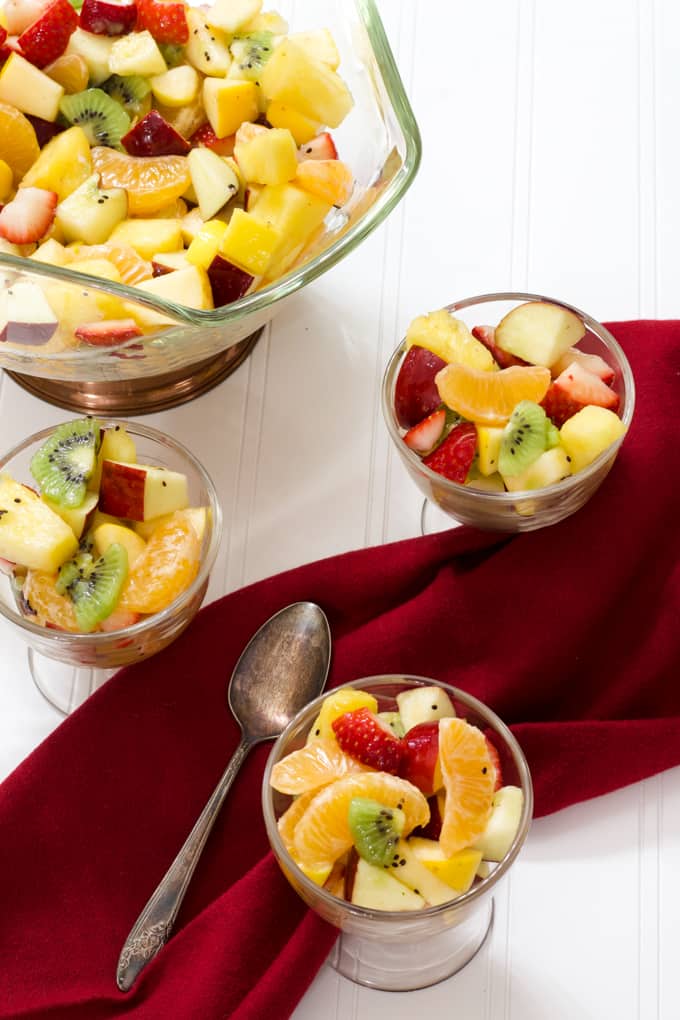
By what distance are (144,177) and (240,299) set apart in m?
0.23

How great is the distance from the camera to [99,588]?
1515 mm

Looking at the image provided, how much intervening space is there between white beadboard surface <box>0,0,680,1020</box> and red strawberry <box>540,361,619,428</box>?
0.25 m

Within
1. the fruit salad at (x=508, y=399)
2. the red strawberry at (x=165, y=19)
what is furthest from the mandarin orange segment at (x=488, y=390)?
the red strawberry at (x=165, y=19)

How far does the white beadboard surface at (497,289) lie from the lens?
5.03 feet

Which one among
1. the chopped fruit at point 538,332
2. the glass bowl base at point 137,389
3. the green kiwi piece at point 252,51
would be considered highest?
the green kiwi piece at point 252,51

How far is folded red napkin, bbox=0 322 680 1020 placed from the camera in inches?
59.4

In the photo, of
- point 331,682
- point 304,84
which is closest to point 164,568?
point 331,682

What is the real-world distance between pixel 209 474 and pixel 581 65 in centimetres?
81

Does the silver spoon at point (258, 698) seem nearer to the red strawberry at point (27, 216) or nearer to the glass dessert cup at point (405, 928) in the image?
the glass dessert cup at point (405, 928)

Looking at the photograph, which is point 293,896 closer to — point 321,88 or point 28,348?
point 28,348

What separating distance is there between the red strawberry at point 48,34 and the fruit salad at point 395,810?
846 mm

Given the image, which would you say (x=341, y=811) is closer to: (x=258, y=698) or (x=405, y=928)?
(x=405, y=928)

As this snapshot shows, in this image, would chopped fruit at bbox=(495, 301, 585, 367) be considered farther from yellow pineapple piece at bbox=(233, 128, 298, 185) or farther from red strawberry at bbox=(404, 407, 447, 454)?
yellow pineapple piece at bbox=(233, 128, 298, 185)

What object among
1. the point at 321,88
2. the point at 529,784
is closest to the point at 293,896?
the point at 529,784
